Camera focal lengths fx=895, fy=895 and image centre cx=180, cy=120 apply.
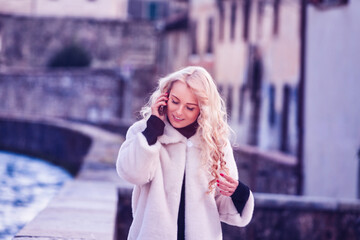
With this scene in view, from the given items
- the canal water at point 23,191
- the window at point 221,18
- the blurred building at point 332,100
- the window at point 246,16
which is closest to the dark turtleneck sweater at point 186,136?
the canal water at point 23,191

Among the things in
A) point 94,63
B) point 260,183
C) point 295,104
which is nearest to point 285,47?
point 295,104

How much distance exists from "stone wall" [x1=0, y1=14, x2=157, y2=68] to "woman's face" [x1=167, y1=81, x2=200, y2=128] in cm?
3783

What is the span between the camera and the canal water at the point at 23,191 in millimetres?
8680

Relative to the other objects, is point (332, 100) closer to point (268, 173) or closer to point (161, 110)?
point (268, 173)

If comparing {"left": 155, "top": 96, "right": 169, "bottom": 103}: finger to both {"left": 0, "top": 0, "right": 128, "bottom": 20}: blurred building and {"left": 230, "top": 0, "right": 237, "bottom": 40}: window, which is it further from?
{"left": 0, "top": 0, "right": 128, "bottom": 20}: blurred building

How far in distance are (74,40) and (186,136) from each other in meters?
38.7

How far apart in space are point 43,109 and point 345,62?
2483 cm

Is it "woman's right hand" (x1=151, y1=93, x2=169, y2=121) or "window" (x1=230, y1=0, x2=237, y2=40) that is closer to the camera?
"woman's right hand" (x1=151, y1=93, x2=169, y2=121)

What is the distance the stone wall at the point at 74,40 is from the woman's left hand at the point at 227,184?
37871 mm

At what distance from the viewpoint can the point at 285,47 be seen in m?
21.4

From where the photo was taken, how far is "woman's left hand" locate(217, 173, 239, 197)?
12.3ft

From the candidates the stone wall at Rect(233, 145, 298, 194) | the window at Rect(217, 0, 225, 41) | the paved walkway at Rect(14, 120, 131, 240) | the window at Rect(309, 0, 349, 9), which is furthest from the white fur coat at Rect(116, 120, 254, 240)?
the window at Rect(217, 0, 225, 41)

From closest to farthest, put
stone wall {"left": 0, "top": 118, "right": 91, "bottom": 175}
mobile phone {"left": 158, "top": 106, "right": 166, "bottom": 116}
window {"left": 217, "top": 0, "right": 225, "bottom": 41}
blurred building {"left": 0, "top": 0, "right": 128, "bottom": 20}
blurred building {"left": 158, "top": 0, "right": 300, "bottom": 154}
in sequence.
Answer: mobile phone {"left": 158, "top": 106, "right": 166, "bottom": 116} < stone wall {"left": 0, "top": 118, "right": 91, "bottom": 175} < blurred building {"left": 158, "top": 0, "right": 300, "bottom": 154} < window {"left": 217, "top": 0, "right": 225, "bottom": 41} < blurred building {"left": 0, "top": 0, "right": 128, "bottom": 20}

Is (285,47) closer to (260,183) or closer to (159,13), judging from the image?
(260,183)
